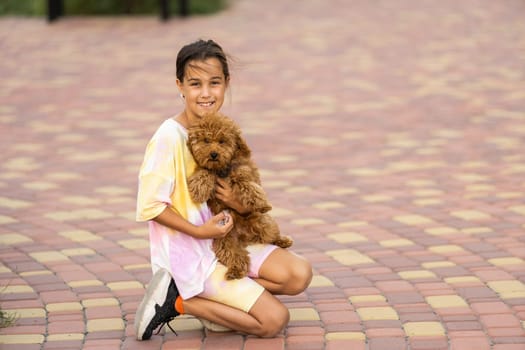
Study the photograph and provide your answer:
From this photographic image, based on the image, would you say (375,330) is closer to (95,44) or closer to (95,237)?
(95,237)

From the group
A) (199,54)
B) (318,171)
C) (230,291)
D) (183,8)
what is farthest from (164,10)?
(230,291)

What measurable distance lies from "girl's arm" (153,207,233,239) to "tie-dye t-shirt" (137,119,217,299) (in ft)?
0.12

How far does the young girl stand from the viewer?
3.99 meters

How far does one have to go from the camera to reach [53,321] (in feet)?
14.1

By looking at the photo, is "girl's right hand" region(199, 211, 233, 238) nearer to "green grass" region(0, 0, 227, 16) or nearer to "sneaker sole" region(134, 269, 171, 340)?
"sneaker sole" region(134, 269, 171, 340)

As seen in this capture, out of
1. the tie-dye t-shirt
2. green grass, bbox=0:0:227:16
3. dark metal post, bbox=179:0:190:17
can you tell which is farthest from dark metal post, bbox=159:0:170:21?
the tie-dye t-shirt

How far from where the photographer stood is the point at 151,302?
13.2 ft

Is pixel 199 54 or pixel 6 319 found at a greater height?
pixel 199 54

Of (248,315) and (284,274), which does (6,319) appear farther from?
(284,274)

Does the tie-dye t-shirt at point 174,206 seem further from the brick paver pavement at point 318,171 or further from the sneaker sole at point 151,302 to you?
the brick paver pavement at point 318,171

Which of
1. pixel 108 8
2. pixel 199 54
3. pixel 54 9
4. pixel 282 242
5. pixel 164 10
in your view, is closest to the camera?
pixel 199 54

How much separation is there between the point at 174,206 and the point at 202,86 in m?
0.51

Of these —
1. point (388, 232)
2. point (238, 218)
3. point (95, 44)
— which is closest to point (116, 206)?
point (388, 232)

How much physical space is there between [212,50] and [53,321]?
4.47 ft
